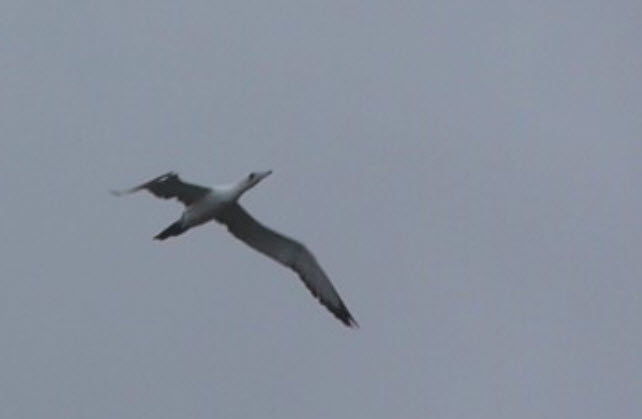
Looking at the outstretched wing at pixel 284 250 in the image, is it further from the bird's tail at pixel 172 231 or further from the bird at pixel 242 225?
the bird's tail at pixel 172 231

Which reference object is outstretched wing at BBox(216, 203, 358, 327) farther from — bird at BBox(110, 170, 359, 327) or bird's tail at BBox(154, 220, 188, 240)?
bird's tail at BBox(154, 220, 188, 240)

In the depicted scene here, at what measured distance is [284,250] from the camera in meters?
42.2

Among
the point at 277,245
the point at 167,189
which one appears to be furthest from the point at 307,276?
the point at 167,189

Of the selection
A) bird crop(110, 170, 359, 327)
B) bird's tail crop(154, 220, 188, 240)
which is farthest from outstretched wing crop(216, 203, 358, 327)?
bird's tail crop(154, 220, 188, 240)

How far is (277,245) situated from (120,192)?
4.07 meters

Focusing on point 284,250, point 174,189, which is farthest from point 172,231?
point 284,250

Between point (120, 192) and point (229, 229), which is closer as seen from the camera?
point (120, 192)

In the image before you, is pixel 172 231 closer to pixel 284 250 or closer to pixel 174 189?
pixel 174 189

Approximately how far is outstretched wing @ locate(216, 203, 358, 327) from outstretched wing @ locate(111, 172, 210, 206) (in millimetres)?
1138

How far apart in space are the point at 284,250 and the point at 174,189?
2.85 meters

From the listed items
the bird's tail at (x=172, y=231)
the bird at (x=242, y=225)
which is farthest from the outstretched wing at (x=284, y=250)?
the bird's tail at (x=172, y=231)

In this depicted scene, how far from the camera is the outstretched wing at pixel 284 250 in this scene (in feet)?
138

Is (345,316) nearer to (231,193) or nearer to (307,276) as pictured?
(307,276)

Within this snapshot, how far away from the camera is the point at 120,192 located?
39.4 m
